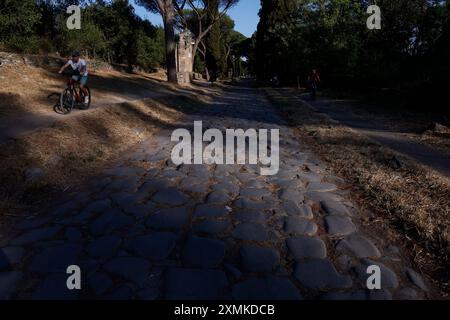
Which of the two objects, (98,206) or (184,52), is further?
(184,52)

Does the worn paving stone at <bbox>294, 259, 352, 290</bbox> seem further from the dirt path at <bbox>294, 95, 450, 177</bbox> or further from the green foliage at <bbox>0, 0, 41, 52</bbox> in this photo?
the green foliage at <bbox>0, 0, 41, 52</bbox>

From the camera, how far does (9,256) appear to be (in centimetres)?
284

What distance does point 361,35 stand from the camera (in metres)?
27.4

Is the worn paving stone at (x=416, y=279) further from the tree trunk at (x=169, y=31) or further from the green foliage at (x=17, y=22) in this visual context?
the tree trunk at (x=169, y=31)

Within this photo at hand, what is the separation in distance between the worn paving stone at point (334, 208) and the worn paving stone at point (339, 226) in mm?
110

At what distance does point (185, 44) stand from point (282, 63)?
10198mm

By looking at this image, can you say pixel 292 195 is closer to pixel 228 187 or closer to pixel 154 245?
pixel 228 187

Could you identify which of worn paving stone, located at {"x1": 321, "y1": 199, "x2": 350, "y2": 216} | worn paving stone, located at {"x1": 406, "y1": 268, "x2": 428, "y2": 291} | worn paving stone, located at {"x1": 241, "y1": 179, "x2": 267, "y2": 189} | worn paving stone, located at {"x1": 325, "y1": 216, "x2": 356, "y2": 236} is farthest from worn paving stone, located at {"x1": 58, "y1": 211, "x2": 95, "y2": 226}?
worn paving stone, located at {"x1": 406, "y1": 268, "x2": 428, "y2": 291}

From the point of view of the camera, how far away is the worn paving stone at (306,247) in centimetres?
293

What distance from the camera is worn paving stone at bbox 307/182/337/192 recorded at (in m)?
4.55

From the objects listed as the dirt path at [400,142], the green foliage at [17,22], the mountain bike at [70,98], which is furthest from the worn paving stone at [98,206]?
the green foliage at [17,22]

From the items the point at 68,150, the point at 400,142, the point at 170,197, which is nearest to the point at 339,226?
the point at 170,197

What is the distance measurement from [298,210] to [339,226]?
1.70 feet

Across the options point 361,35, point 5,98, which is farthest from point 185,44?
point 5,98
